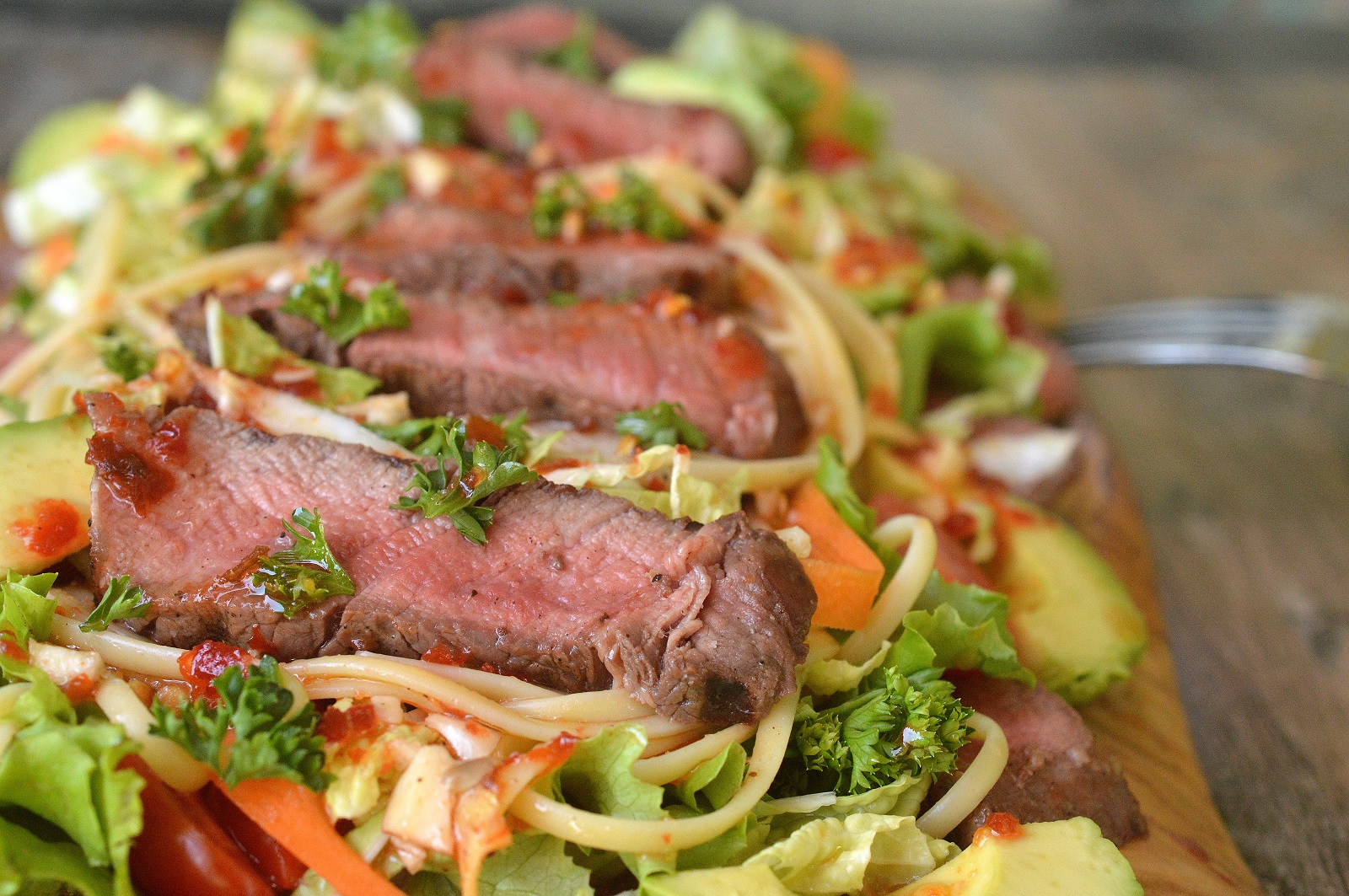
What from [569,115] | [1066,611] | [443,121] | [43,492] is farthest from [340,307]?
[1066,611]

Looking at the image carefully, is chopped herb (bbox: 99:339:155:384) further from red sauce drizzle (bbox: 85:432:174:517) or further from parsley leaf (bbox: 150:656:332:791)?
parsley leaf (bbox: 150:656:332:791)

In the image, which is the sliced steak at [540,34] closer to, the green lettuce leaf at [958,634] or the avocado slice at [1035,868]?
the green lettuce leaf at [958,634]

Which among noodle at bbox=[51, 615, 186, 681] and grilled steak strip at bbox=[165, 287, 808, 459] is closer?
noodle at bbox=[51, 615, 186, 681]

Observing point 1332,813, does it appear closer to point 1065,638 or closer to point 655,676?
point 1065,638

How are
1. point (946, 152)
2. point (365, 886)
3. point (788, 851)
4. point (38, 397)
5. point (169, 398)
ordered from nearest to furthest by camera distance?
1. point (365, 886)
2. point (788, 851)
3. point (169, 398)
4. point (38, 397)
5. point (946, 152)

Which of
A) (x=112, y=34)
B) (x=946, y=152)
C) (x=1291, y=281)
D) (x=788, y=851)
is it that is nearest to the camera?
(x=788, y=851)

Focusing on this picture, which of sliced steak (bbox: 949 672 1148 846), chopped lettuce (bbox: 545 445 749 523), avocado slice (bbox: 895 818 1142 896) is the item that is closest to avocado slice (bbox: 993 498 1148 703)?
sliced steak (bbox: 949 672 1148 846)

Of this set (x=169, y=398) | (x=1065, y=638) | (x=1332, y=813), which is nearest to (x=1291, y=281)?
(x=1332, y=813)
